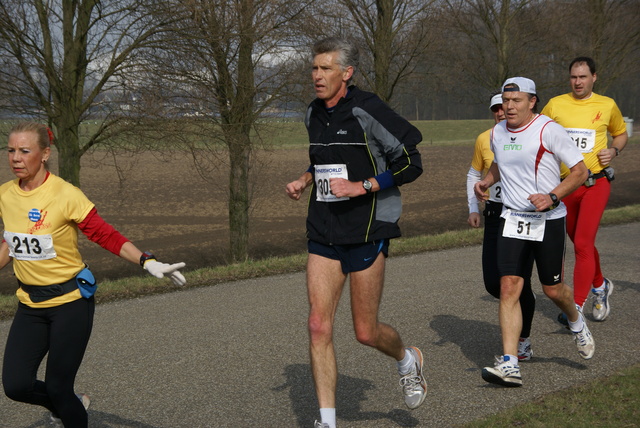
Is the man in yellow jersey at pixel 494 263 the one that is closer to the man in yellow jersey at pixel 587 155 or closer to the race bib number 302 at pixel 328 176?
the man in yellow jersey at pixel 587 155

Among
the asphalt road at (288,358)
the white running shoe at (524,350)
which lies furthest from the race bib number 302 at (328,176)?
the white running shoe at (524,350)

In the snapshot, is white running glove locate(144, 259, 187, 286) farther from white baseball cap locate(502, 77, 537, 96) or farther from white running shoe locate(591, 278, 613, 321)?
white running shoe locate(591, 278, 613, 321)

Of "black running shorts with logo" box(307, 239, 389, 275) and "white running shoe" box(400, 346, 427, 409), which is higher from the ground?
"black running shorts with logo" box(307, 239, 389, 275)

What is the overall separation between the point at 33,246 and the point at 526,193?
3216mm

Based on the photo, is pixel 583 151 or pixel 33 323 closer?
pixel 33 323

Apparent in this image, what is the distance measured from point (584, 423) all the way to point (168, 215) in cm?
1947

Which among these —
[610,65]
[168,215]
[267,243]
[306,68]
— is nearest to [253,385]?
[306,68]

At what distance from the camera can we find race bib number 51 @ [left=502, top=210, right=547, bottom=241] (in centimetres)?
571

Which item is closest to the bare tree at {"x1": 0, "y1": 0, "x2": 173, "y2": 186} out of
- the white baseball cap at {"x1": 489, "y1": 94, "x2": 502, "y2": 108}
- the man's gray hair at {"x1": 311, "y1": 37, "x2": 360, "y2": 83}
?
the white baseball cap at {"x1": 489, "y1": 94, "x2": 502, "y2": 108}

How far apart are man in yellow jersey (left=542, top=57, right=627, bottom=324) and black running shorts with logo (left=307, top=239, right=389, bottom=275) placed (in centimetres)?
295

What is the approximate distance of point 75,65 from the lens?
12.5 m

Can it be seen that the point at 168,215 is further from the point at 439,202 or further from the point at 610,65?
the point at 610,65

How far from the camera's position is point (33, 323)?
4297 millimetres

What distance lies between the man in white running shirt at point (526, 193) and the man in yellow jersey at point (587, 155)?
136 centimetres
